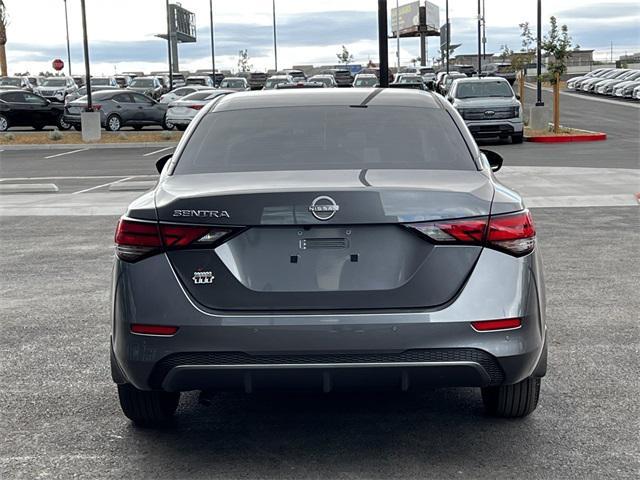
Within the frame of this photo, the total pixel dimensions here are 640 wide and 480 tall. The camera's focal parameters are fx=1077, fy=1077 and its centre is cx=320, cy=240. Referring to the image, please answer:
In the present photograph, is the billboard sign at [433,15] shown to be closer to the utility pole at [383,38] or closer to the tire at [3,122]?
the tire at [3,122]

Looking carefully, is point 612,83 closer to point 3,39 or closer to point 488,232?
point 3,39

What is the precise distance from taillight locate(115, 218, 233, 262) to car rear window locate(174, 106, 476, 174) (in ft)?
1.86

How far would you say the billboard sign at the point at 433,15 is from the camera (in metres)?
146

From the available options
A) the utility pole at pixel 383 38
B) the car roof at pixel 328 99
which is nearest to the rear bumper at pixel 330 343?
the car roof at pixel 328 99

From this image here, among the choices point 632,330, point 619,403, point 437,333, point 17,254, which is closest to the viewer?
point 437,333

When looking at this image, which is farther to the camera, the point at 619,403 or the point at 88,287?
the point at 88,287

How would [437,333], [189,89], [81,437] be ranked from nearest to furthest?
1. [437,333]
2. [81,437]
3. [189,89]

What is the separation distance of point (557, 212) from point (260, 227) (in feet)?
32.9

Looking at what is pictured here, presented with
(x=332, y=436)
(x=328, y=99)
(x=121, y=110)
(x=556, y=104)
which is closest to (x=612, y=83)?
(x=556, y=104)

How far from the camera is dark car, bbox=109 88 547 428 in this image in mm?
4258

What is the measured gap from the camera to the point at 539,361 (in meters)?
4.64

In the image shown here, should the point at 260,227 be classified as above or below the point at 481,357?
above

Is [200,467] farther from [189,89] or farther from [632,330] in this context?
[189,89]

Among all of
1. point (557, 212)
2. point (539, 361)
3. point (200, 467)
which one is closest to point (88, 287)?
point (200, 467)
